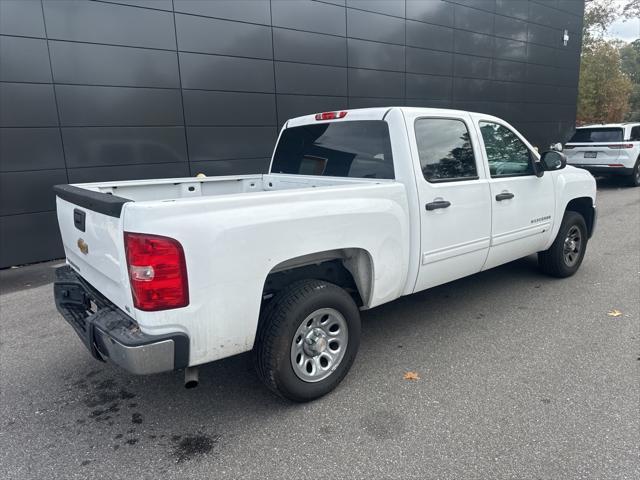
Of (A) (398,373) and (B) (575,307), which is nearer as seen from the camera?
(A) (398,373)

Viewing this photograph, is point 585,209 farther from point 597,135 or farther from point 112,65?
point 597,135

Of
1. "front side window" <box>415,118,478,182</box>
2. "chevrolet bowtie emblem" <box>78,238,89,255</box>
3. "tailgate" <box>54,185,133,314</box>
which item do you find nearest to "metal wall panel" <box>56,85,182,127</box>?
"tailgate" <box>54,185,133,314</box>

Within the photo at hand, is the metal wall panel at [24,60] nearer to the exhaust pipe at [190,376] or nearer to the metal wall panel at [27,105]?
the metal wall panel at [27,105]

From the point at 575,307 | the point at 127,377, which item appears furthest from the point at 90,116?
the point at 575,307

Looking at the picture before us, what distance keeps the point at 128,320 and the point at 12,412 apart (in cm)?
137

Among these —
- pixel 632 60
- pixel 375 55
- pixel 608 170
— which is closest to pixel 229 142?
pixel 375 55

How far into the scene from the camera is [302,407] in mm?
3145

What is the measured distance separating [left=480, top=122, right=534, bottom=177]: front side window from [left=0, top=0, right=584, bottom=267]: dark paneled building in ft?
20.4

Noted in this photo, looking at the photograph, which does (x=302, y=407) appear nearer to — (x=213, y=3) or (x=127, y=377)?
(x=127, y=377)

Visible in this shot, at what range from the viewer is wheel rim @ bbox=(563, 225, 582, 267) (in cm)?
553

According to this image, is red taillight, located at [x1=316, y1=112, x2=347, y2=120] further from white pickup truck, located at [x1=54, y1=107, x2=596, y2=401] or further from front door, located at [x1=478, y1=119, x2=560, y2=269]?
Result: front door, located at [x1=478, y1=119, x2=560, y2=269]

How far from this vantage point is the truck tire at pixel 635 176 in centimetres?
1347

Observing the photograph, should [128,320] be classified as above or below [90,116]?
below

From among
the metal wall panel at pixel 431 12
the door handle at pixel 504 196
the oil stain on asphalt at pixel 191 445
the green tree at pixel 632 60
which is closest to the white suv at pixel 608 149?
the metal wall panel at pixel 431 12
